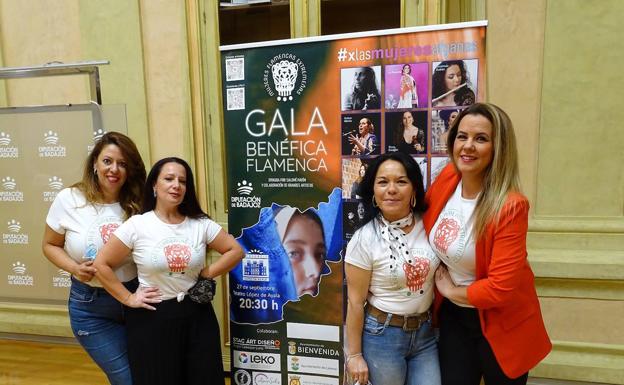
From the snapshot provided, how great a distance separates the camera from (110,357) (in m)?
2.00

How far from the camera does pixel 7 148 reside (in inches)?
113

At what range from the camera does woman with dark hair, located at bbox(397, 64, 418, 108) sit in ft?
6.36

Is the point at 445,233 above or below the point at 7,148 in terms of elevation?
below

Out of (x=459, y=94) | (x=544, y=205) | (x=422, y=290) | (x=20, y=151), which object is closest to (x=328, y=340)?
(x=422, y=290)

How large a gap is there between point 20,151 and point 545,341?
3217mm

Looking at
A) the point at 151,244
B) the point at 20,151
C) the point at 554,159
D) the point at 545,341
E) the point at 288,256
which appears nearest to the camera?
the point at 545,341

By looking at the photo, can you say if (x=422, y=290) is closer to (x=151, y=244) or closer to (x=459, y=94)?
(x=459, y=94)

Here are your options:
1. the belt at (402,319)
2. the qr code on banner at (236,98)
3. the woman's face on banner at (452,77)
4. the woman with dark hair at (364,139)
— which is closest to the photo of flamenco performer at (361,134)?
the woman with dark hair at (364,139)

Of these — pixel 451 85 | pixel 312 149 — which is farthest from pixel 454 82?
pixel 312 149

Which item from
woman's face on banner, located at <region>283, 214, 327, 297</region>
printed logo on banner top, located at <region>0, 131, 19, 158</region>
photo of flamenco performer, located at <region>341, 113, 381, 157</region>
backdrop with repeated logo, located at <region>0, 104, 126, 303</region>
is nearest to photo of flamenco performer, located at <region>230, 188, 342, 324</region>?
woman's face on banner, located at <region>283, 214, 327, 297</region>

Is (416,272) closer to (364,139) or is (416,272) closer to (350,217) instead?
(350,217)

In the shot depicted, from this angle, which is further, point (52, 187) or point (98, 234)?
point (52, 187)

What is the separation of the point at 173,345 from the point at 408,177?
124 cm

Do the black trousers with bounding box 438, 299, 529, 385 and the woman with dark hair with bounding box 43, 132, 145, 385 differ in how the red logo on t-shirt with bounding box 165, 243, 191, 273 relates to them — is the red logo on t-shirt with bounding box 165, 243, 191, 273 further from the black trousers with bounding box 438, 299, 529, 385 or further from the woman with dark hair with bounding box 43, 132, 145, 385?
the black trousers with bounding box 438, 299, 529, 385
